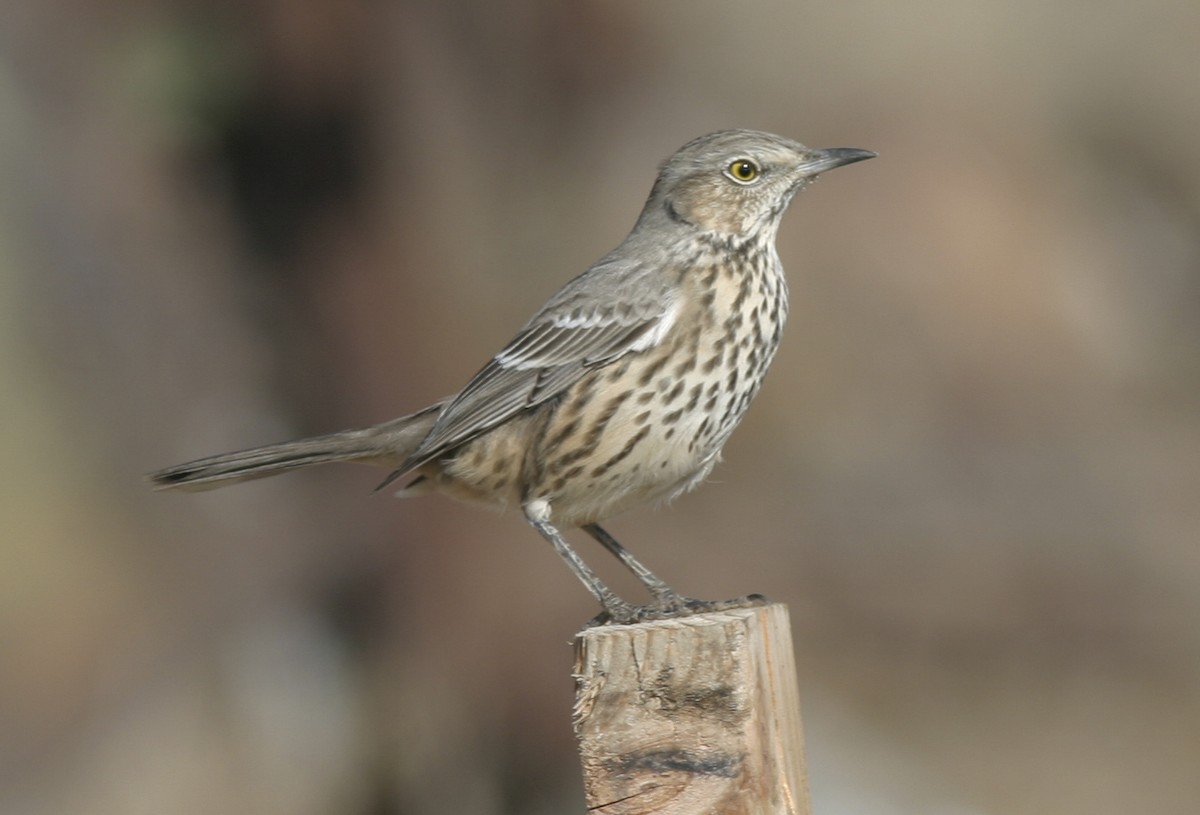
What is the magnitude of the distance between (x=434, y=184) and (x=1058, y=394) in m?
4.38

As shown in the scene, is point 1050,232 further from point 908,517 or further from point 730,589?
point 730,589

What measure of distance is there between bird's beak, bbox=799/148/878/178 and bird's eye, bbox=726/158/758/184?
0.17 metres

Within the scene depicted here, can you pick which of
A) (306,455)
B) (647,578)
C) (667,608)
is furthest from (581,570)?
(306,455)

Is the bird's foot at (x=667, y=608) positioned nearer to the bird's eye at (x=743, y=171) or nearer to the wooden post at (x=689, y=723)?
the wooden post at (x=689, y=723)

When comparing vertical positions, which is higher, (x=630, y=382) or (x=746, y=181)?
(x=746, y=181)

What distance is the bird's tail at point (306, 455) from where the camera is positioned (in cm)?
521

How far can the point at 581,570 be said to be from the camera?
193 inches

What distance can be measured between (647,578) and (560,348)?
839mm

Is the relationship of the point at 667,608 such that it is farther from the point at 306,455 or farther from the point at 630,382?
the point at 306,455

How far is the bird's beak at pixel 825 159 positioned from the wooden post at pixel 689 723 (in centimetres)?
240

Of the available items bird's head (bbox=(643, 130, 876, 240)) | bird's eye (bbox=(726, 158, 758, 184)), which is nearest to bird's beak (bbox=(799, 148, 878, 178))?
bird's head (bbox=(643, 130, 876, 240))

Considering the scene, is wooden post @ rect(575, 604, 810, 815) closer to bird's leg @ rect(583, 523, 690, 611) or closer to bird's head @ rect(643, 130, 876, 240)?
bird's leg @ rect(583, 523, 690, 611)

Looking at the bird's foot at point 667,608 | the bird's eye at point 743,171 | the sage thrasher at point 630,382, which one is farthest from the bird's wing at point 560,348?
the bird's foot at point 667,608

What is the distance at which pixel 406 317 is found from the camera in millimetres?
10109
